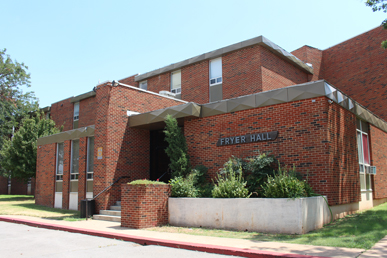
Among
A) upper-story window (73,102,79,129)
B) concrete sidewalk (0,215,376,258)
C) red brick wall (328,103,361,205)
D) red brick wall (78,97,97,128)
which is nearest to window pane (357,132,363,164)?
red brick wall (328,103,361,205)

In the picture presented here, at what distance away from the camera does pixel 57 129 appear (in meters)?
27.0

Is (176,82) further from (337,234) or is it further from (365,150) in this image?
(337,234)

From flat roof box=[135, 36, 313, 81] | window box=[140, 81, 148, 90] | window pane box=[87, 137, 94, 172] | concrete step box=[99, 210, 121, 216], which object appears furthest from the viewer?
window box=[140, 81, 148, 90]

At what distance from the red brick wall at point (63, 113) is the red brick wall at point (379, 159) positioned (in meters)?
21.9

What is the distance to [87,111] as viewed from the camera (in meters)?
25.6

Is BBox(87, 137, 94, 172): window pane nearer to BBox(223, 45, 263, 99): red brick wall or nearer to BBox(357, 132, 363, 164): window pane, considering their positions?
BBox(223, 45, 263, 99): red brick wall

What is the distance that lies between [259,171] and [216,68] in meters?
9.73

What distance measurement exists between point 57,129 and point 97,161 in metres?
14.1

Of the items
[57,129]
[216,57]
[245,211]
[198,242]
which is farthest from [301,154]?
[57,129]

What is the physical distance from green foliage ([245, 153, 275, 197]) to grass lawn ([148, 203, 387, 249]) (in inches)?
72.9

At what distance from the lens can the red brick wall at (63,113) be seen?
27.3 meters

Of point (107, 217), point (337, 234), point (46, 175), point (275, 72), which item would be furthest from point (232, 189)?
point (46, 175)

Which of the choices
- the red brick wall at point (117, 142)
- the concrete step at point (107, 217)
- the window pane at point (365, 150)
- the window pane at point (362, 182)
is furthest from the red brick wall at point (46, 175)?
the window pane at point (365, 150)

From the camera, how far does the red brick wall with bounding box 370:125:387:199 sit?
14.9 metres
